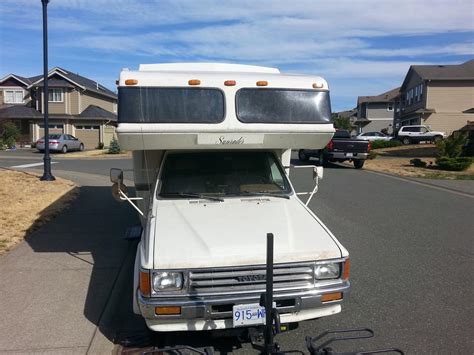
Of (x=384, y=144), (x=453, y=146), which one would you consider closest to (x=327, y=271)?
(x=453, y=146)

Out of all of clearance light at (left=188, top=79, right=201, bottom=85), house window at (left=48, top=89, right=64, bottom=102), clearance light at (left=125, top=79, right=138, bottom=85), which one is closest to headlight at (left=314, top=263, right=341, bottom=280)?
clearance light at (left=188, top=79, right=201, bottom=85)

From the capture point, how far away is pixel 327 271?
3.98 meters

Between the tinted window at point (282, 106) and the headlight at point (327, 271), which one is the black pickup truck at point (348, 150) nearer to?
the tinted window at point (282, 106)

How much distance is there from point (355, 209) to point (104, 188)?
6968 millimetres

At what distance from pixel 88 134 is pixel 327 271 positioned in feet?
135

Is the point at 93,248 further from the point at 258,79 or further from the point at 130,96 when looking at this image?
the point at 258,79

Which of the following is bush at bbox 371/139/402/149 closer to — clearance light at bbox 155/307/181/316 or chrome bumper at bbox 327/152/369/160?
chrome bumper at bbox 327/152/369/160

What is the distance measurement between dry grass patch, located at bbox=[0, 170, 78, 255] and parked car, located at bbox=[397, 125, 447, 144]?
1233 inches

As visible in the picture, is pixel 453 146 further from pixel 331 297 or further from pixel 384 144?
pixel 331 297

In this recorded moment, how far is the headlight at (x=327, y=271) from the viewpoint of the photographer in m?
3.94

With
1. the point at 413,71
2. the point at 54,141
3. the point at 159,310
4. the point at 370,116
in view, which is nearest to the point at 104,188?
the point at 159,310

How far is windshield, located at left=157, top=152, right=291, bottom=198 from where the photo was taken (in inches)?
205

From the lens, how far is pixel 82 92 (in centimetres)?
4284

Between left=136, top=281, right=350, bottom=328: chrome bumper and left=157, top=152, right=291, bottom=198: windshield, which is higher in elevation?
left=157, top=152, right=291, bottom=198: windshield
